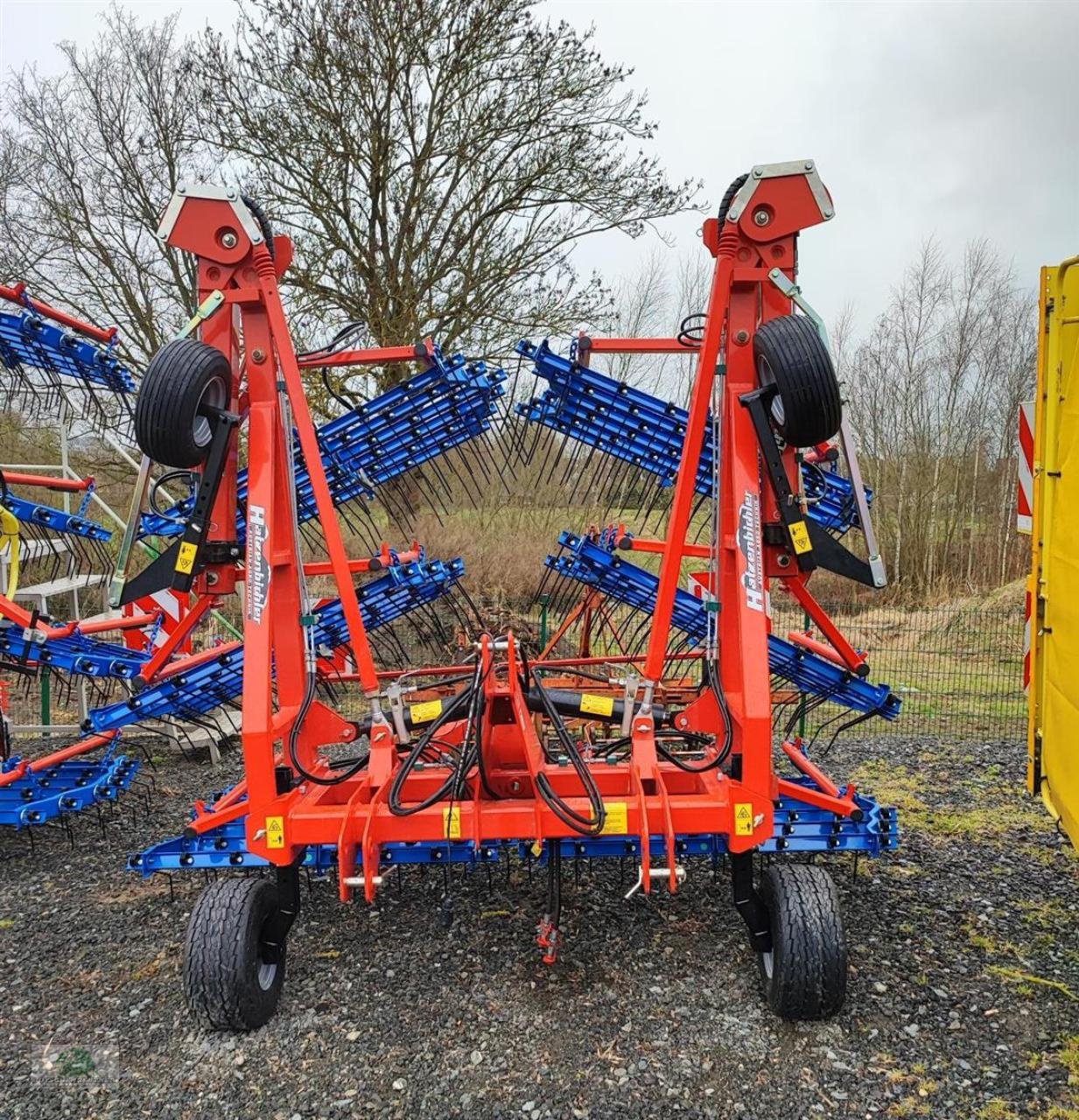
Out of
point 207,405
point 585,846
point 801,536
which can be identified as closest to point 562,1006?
point 585,846

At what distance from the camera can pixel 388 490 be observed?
17.3ft

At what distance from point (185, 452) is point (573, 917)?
2.65 meters

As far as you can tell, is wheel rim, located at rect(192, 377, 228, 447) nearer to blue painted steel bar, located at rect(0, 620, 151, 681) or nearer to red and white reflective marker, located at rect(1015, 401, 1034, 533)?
blue painted steel bar, located at rect(0, 620, 151, 681)

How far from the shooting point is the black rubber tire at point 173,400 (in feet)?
9.86

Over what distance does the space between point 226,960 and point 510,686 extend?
1.42 m

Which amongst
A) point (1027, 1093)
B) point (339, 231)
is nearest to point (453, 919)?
point (1027, 1093)

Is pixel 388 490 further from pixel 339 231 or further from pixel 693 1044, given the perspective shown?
pixel 339 231

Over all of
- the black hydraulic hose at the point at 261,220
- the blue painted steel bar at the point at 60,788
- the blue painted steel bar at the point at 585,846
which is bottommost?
the blue painted steel bar at the point at 60,788

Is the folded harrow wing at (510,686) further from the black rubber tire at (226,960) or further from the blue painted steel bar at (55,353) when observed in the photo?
the blue painted steel bar at (55,353)

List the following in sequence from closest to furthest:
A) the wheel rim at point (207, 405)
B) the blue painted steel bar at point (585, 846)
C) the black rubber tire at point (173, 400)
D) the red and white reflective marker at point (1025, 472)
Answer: the black rubber tire at point (173, 400) → the wheel rim at point (207, 405) → the blue painted steel bar at point (585, 846) → the red and white reflective marker at point (1025, 472)

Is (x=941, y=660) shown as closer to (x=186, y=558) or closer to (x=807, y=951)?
(x=807, y=951)

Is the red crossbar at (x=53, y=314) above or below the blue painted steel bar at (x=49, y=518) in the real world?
above

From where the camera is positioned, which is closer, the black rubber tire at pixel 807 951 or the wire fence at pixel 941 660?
the black rubber tire at pixel 807 951

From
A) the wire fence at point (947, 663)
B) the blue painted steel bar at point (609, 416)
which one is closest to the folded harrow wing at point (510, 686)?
the blue painted steel bar at point (609, 416)
